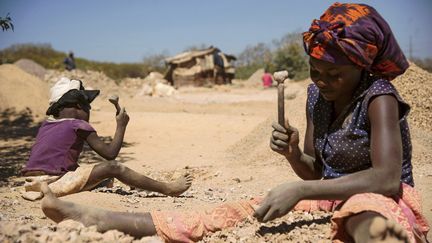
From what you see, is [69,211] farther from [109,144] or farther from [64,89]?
[64,89]

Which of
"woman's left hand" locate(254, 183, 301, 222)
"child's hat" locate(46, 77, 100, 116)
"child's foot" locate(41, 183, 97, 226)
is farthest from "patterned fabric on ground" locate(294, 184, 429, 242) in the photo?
"child's hat" locate(46, 77, 100, 116)

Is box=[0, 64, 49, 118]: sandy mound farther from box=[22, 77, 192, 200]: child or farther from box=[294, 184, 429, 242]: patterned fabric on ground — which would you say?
box=[294, 184, 429, 242]: patterned fabric on ground

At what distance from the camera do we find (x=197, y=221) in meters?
2.46

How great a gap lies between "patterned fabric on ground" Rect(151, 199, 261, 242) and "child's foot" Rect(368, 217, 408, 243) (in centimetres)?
86

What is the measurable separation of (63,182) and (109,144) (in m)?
0.58

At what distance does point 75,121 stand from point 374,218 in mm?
2760

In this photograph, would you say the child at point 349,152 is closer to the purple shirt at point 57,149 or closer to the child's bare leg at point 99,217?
the child's bare leg at point 99,217

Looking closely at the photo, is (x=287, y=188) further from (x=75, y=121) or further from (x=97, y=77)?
(x=97, y=77)

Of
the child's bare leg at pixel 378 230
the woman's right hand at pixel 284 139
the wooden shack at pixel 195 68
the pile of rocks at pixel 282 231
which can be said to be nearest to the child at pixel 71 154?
the pile of rocks at pixel 282 231

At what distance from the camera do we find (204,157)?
6965mm

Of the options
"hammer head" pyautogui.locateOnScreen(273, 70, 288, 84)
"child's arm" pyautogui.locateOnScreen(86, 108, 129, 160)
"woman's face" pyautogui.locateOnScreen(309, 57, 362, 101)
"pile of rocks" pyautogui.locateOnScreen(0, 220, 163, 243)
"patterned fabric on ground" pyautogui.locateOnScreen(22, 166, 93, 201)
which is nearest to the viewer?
"pile of rocks" pyautogui.locateOnScreen(0, 220, 163, 243)

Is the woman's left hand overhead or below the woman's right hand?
below

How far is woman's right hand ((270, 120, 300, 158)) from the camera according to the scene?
247cm

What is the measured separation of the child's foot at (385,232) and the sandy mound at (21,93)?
430 inches
